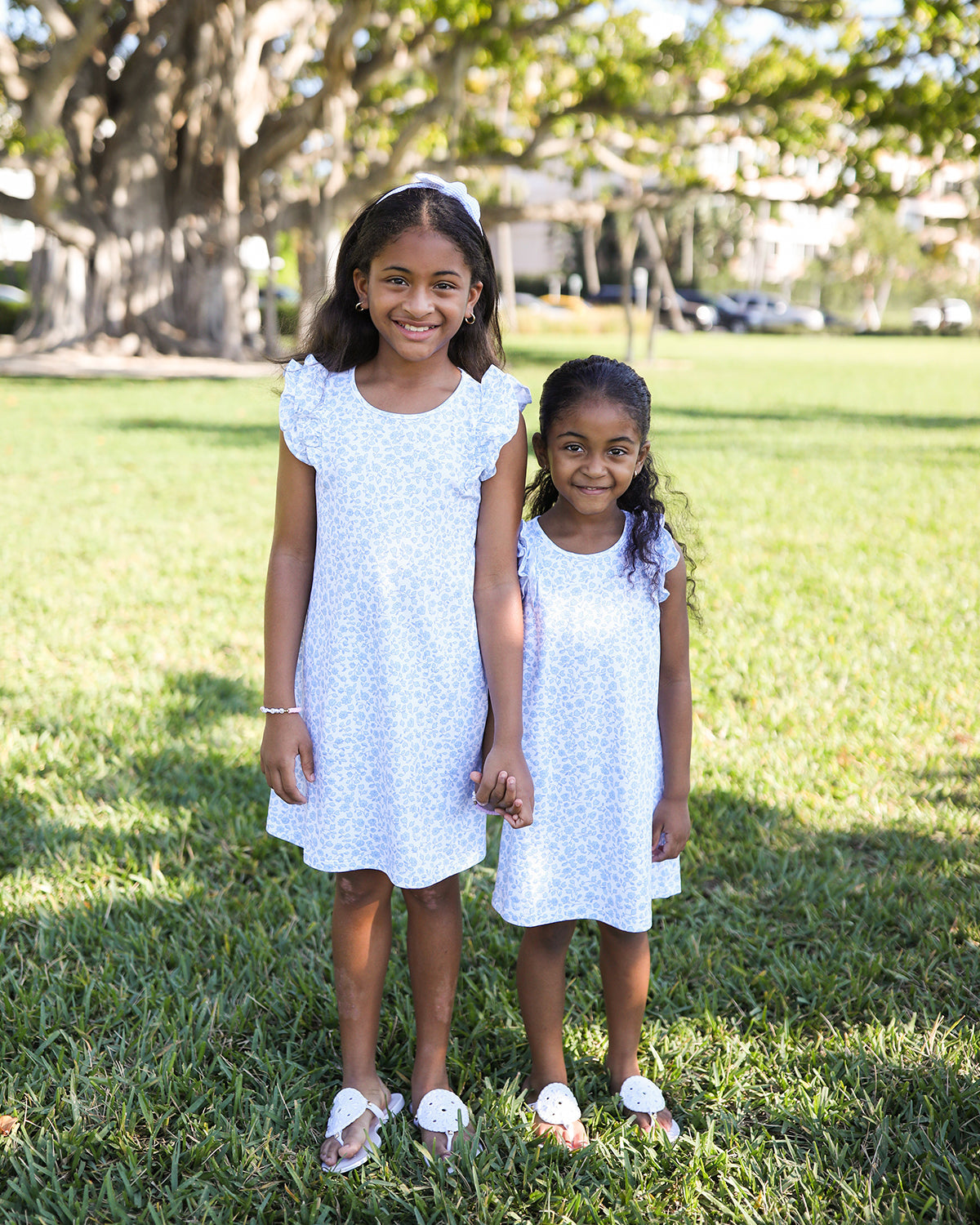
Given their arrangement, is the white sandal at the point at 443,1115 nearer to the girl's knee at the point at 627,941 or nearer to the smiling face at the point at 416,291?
the girl's knee at the point at 627,941

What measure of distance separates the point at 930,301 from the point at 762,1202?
5248 cm

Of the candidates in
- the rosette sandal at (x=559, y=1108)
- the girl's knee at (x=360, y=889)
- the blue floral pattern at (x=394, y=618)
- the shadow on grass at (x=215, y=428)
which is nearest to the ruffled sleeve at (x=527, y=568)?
the blue floral pattern at (x=394, y=618)

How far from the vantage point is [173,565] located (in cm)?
578

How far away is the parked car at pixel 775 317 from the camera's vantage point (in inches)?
1503

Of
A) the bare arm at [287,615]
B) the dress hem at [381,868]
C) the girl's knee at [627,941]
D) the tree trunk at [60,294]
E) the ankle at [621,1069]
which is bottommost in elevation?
the ankle at [621,1069]

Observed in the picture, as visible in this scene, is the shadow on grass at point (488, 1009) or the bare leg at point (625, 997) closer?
the shadow on grass at point (488, 1009)

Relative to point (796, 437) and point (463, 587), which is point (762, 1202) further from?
point (796, 437)

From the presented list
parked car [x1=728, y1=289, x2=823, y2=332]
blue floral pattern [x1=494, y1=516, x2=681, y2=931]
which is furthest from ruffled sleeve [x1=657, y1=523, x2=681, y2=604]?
parked car [x1=728, y1=289, x2=823, y2=332]

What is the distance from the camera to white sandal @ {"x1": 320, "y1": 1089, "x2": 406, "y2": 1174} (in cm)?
193

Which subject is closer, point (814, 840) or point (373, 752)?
point (373, 752)

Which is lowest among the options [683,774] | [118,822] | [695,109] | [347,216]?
[118,822]

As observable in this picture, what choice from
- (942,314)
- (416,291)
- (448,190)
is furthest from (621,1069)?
(942,314)

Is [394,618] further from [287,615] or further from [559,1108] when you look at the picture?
[559,1108]

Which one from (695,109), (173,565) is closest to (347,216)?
(695,109)
